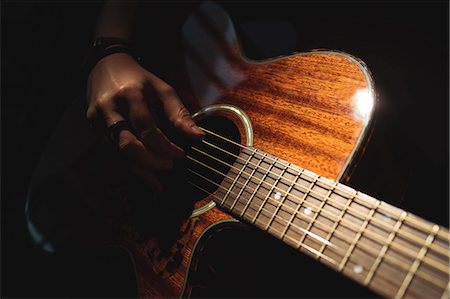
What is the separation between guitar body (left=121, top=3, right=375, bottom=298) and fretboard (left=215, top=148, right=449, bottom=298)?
0.06 meters

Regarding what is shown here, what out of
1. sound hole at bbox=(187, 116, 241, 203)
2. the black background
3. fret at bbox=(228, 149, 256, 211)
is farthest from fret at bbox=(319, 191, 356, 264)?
sound hole at bbox=(187, 116, 241, 203)

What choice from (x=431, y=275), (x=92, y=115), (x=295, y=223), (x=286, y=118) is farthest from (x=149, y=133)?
(x=431, y=275)

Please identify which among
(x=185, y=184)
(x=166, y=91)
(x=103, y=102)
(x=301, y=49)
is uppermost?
(x=301, y=49)

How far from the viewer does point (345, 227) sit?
1.66ft

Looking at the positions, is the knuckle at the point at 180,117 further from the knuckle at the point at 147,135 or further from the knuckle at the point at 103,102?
the knuckle at the point at 103,102

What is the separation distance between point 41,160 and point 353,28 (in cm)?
140

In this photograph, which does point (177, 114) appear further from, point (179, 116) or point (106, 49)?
point (106, 49)

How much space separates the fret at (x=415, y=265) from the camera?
43 cm

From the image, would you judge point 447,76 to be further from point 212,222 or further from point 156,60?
point 156,60

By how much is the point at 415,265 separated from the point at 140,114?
73 centimetres

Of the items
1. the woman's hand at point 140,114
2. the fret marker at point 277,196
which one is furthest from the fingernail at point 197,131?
the fret marker at point 277,196

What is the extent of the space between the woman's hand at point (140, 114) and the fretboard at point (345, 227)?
261 millimetres

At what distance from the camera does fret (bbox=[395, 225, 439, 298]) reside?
16.7 inches

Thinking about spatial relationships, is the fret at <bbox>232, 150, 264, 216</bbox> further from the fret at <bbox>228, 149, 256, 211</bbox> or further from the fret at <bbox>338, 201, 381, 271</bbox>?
the fret at <bbox>338, 201, 381, 271</bbox>
